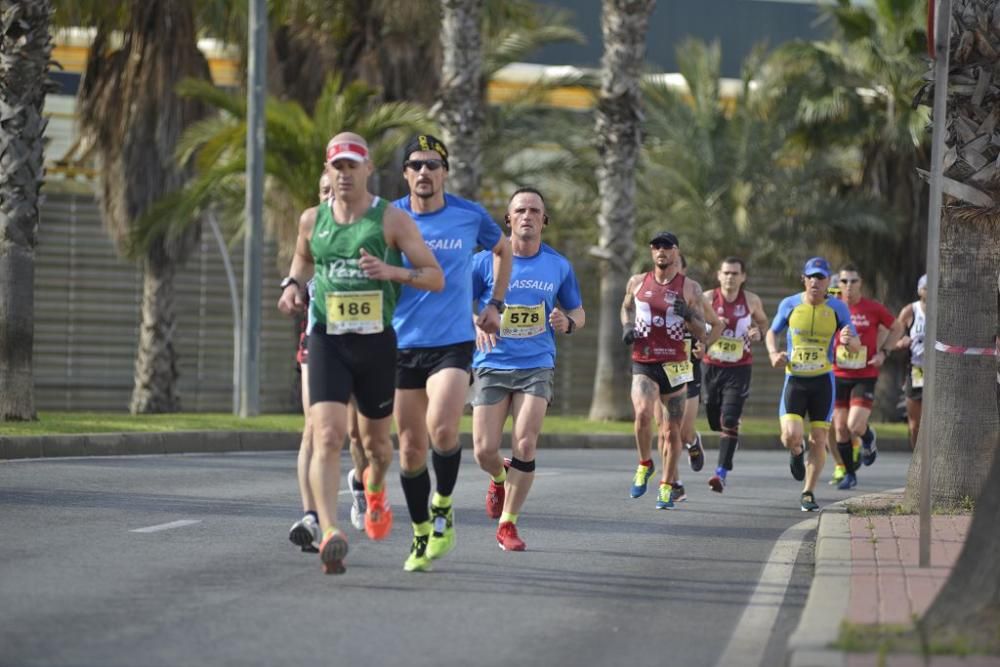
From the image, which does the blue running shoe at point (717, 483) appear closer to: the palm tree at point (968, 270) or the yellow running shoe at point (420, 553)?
the palm tree at point (968, 270)

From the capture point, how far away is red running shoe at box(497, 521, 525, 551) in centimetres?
1112

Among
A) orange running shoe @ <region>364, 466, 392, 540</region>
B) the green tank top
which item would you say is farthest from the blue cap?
the green tank top

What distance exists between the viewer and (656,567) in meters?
10.8

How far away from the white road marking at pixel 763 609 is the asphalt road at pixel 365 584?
0.09 feet

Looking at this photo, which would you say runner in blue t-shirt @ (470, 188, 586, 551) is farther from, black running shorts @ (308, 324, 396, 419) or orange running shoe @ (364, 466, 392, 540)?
black running shorts @ (308, 324, 396, 419)

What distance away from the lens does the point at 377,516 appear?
10.3m

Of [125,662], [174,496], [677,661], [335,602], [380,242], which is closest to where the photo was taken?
[125,662]

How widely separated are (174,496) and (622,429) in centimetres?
1198

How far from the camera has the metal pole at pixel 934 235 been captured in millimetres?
9367

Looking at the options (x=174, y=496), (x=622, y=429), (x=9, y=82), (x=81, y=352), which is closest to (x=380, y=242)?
(x=174, y=496)

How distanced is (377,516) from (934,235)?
125 inches

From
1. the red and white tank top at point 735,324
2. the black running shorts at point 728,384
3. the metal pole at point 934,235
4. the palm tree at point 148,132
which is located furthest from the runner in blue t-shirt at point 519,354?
the palm tree at point 148,132

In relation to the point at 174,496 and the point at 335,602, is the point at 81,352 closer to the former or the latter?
the point at 174,496

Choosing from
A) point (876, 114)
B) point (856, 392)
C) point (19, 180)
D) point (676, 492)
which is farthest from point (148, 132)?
point (676, 492)
